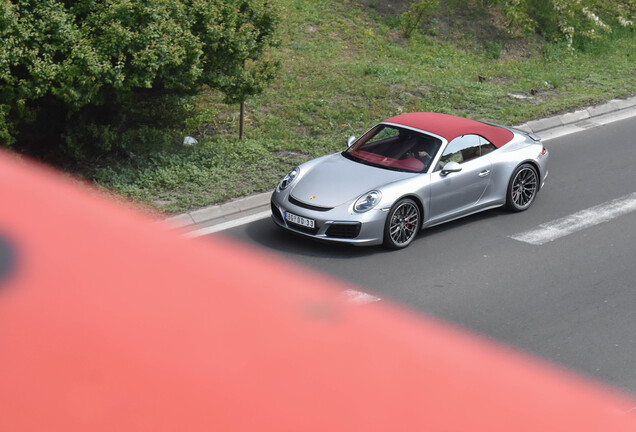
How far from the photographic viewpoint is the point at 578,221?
33.9 ft

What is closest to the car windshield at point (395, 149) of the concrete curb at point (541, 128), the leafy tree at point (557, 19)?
the concrete curb at point (541, 128)

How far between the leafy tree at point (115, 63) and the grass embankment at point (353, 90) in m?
0.70

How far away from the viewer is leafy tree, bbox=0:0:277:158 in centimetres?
975

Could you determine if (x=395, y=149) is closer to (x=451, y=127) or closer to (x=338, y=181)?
(x=451, y=127)

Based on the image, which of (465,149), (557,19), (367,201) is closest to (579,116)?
(557,19)

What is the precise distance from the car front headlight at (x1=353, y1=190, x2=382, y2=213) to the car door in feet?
2.41

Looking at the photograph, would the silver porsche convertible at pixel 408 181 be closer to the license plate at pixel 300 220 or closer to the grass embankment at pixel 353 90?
the license plate at pixel 300 220

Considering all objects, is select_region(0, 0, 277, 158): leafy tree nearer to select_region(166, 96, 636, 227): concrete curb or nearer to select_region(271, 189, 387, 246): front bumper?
select_region(166, 96, 636, 227): concrete curb

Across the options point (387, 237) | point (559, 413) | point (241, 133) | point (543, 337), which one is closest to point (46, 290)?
point (559, 413)

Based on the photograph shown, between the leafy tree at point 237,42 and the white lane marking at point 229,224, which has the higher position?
the leafy tree at point 237,42

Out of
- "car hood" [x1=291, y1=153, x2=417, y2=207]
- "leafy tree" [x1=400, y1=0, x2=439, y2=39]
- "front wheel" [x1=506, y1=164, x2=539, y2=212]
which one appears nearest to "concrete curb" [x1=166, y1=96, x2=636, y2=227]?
"car hood" [x1=291, y1=153, x2=417, y2=207]

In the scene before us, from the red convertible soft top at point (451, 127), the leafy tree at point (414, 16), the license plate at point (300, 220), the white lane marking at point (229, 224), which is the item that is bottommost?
the white lane marking at point (229, 224)

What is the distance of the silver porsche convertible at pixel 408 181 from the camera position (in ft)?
30.6

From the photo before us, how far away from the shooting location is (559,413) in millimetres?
2350
